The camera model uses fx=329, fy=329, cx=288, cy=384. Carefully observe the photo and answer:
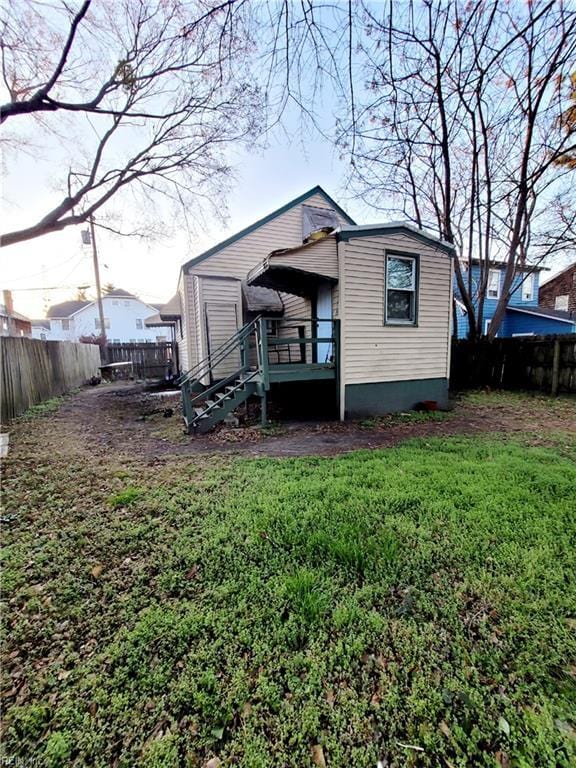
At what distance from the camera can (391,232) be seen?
22.5 ft

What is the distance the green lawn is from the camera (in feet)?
4.45

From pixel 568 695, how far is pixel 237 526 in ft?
7.22

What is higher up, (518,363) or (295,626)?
(518,363)

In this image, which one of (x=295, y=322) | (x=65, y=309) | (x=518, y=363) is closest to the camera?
(x=295, y=322)

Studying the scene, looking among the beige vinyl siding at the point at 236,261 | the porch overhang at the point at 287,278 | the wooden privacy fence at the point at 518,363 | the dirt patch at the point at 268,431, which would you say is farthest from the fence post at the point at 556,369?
the beige vinyl siding at the point at 236,261

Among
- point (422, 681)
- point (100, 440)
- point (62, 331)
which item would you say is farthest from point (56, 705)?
point (62, 331)

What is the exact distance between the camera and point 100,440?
5.85 meters

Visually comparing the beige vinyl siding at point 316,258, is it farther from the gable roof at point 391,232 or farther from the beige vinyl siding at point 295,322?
the beige vinyl siding at point 295,322

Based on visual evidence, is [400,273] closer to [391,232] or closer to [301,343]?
[391,232]

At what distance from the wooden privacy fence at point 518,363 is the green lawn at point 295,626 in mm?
7408

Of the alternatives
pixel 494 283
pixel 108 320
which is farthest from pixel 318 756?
pixel 108 320

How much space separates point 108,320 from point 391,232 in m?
35.6

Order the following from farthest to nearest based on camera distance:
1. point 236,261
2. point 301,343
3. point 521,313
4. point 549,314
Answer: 1. point 521,313
2. point 549,314
3. point 236,261
4. point 301,343

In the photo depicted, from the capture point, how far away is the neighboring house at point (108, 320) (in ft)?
116
